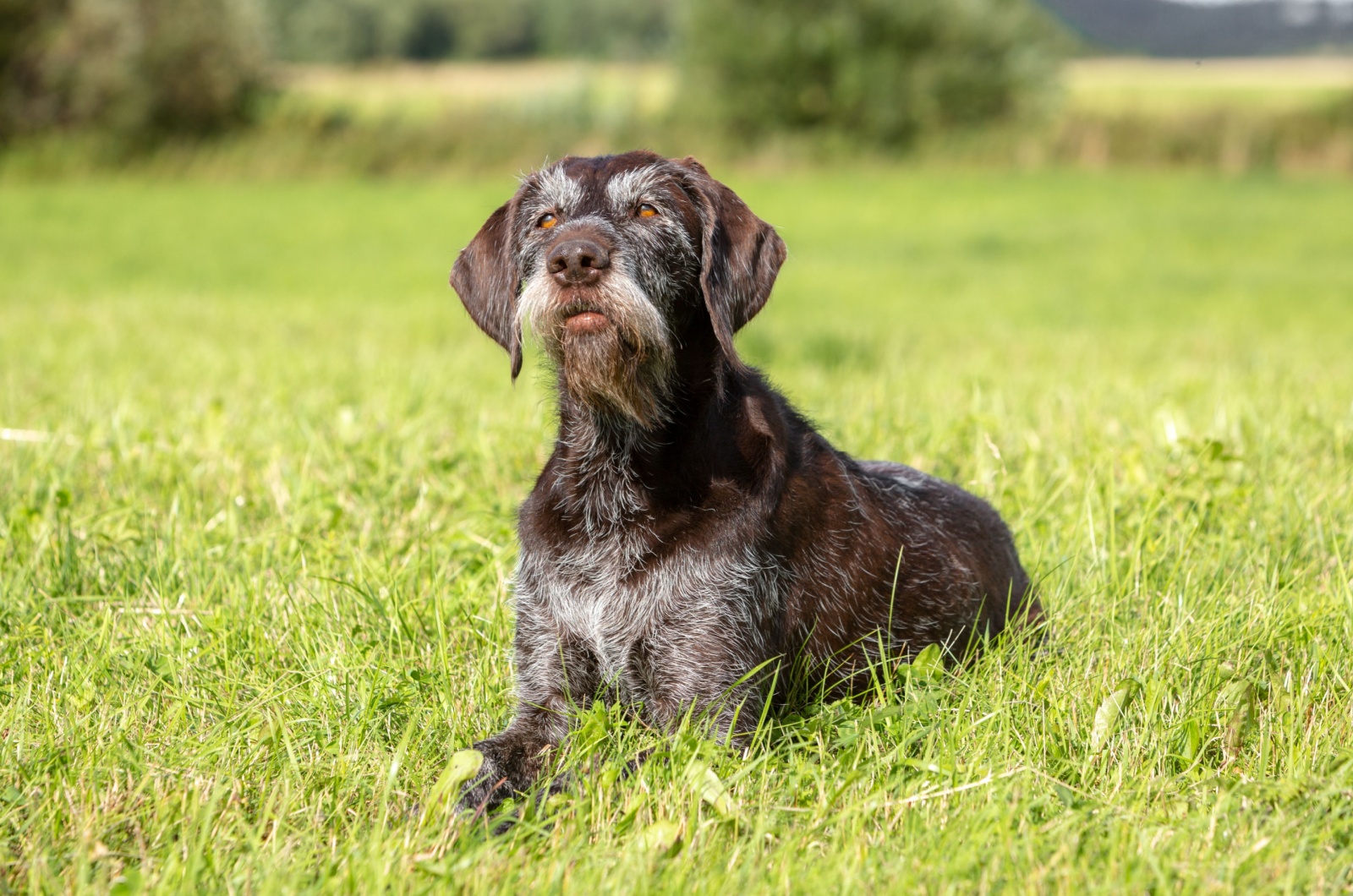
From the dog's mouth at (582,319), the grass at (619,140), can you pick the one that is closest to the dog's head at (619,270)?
the dog's mouth at (582,319)

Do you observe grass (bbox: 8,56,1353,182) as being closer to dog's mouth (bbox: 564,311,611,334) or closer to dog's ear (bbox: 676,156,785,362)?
dog's ear (bbox: 676,156,785,362)

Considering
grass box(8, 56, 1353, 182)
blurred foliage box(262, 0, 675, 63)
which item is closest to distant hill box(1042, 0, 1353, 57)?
grass box(8, 56, 1353, 182)

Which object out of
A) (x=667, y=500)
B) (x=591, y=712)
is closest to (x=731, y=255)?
(x=667, y=500)

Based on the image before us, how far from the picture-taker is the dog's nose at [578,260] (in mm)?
3439

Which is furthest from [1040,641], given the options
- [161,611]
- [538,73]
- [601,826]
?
[538,73]

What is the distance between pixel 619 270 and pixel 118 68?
1397 inches

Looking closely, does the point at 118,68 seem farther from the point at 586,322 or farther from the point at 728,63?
the point at 586,322

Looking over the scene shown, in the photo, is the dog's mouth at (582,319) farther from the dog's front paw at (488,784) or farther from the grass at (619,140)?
A: the grass at (619,140)

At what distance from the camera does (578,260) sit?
3445mm

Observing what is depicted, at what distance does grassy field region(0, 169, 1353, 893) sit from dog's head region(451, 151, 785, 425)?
978 millimetres

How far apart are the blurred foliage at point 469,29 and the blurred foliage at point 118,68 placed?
79.6 ft

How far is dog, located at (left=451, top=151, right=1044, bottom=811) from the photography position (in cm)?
352

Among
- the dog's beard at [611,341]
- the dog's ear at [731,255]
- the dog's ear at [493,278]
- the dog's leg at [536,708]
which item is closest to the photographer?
the dog's leg at [536,708]

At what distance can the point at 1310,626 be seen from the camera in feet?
12.6
